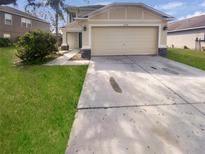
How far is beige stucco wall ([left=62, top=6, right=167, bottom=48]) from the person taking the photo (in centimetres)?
1448

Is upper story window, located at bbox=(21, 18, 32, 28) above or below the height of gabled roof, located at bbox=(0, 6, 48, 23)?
below

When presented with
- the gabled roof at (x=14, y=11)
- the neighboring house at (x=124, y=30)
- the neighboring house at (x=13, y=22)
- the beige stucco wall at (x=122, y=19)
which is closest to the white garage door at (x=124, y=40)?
the neighboring house at (x=124, y=30)

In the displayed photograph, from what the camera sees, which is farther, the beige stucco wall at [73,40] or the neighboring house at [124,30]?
the beige stucco wall at [73,40]

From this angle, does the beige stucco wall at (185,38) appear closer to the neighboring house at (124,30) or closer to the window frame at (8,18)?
the neighboring house at (124,30)

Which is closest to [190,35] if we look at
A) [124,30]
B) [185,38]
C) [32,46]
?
[185,38]

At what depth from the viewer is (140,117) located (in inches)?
188

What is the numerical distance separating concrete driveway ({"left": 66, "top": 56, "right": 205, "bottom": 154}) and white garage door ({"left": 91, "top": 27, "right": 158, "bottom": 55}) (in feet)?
23.1

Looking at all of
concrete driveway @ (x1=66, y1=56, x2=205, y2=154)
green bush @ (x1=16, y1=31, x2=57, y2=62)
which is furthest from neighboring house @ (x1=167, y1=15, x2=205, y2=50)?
green bush @ (x1=16, y1=31, x2=57, y2=62)

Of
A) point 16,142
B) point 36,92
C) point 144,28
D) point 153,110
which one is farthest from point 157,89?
point 144,28

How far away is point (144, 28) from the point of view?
1509 cm

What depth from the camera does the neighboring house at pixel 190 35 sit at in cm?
2595

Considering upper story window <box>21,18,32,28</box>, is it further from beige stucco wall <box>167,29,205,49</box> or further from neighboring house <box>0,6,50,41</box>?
beige stucco wall <box>167,29,205,49</box>

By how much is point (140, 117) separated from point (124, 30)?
1117cm

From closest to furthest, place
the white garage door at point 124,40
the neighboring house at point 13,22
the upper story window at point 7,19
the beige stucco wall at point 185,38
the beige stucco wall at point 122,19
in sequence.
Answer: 1. the beige stucco wall at point 122,19
2. the white garage door at point 124,40
3. the neighboring house at point 13,22
4. the upper story window at point 7,19
5. the beige stucco wall at point 185,38
